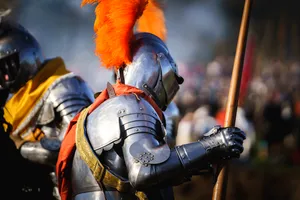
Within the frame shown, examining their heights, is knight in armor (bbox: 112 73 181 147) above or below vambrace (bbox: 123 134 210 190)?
above

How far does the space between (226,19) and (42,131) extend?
60.2 ft

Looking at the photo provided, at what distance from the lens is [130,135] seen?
13.4 feet

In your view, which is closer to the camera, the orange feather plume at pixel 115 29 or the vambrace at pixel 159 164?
the vambrace at pixel 159 164

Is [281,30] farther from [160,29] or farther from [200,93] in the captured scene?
[160,29]

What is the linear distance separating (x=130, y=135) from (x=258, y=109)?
13778mm

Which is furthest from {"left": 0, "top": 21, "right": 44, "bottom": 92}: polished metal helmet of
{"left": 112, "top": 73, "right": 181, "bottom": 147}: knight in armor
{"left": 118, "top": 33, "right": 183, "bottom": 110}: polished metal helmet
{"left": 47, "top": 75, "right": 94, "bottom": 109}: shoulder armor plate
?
{"left": 118, "top": 33, "right": 183, "bottom": 110}: polished metal helmet

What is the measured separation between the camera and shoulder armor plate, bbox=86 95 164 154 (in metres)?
4.14

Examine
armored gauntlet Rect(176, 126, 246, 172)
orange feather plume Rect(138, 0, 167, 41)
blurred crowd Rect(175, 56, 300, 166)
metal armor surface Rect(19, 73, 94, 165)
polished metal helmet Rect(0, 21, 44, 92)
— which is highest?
blurred crowd Rect(175, 56, 300, 166)

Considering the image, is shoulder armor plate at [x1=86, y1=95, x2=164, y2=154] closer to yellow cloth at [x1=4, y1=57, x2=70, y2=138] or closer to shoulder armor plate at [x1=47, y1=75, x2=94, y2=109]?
shoulder armor plate at [x1=47, y1=75, x2=94, y2=109]

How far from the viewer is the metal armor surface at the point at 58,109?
5.98m

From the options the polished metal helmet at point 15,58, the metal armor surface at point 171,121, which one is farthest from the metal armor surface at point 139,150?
the metal armor surface at point 171,121


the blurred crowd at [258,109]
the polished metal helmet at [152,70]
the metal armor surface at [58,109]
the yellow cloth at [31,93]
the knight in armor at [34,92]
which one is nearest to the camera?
the polished metal helmet at [152,70]

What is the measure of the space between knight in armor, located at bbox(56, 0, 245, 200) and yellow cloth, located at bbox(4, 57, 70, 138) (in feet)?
5.55

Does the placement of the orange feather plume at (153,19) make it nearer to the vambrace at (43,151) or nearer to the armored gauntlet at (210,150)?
the vambrace at (43,151)
